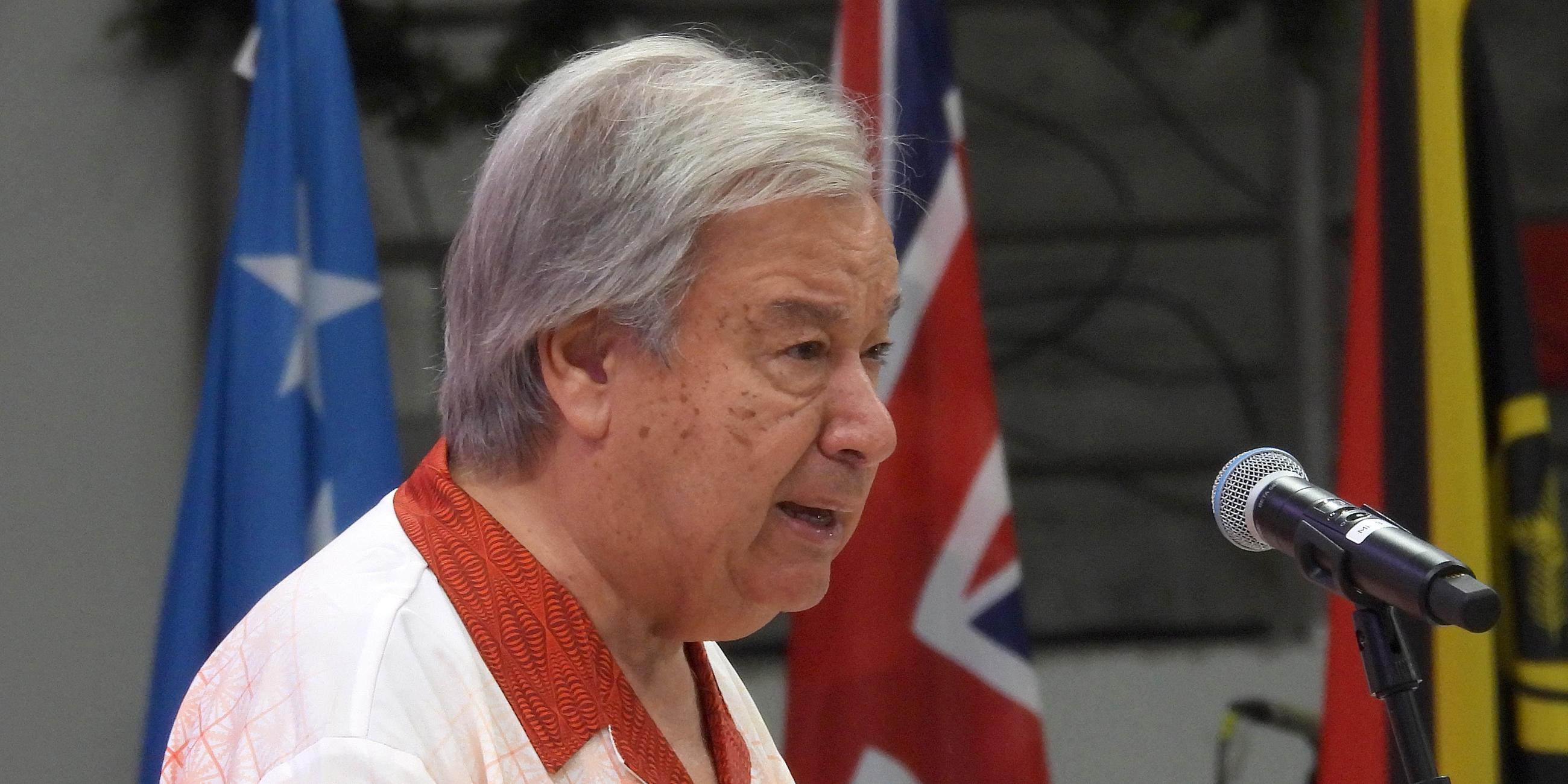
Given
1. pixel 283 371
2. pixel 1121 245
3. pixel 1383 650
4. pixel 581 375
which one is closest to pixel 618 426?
pixel 581 375

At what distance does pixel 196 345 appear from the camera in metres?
3.42

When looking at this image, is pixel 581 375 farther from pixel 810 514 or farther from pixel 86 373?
pixel 86 373

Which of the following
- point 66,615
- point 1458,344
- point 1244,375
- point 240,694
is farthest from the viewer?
point 1244,375

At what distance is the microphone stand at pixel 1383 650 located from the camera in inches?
46.2

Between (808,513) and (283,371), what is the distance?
1.58 meters

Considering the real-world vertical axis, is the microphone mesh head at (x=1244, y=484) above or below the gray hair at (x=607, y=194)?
below

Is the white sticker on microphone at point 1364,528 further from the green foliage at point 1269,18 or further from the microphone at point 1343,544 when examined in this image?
the green foliage at point 1269,18

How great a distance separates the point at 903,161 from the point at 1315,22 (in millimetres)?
1355

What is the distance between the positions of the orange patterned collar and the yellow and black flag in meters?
1.65

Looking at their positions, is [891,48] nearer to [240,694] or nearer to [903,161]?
[903,161]

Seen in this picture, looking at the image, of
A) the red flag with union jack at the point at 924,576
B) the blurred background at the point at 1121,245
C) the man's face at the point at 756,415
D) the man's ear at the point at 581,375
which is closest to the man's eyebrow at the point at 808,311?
the man's face at the point at 756,415

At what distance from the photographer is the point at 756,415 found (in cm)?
133

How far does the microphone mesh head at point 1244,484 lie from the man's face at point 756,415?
295mm

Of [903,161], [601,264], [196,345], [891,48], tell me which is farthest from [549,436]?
[196,345]
